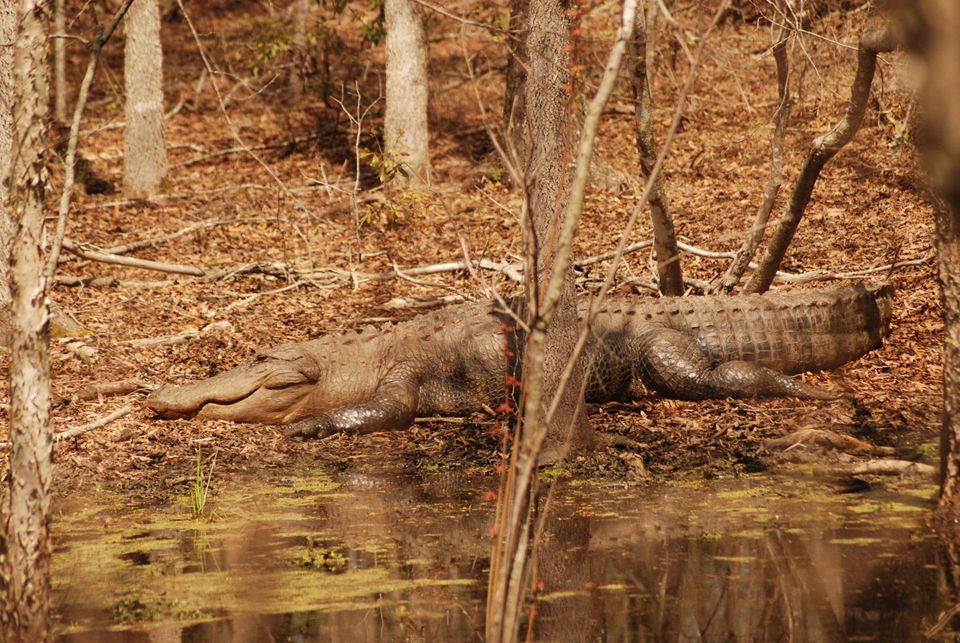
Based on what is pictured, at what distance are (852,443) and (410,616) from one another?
349 centimetres

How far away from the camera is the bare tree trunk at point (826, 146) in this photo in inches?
272

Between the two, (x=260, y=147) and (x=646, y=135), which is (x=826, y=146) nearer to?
(x=646, y=135)

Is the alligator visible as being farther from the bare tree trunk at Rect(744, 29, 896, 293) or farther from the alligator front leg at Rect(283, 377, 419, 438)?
the bare tree trunk at Rect(744, 29, 896, 293)

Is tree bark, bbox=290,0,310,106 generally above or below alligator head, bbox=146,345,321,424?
above

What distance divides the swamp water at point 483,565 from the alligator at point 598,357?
203cm

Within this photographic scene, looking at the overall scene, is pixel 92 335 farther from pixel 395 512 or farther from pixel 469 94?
pixel 469 94

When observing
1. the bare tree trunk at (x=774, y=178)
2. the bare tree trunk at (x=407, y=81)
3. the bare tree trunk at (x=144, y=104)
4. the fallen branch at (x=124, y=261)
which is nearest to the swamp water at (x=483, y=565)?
the bare tree trunk at (x=774, y=178)

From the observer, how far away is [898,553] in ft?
15.1

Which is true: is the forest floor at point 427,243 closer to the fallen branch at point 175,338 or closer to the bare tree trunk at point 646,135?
the fallen branch at point 175,338

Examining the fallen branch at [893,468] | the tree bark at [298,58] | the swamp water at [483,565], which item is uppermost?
the tree bark at [298,58]

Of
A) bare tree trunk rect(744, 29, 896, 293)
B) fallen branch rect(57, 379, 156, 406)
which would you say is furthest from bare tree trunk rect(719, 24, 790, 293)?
fallen branch rect(57, 379, 156, 406)

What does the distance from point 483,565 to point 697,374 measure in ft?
12.4

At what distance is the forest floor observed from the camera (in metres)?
7.04

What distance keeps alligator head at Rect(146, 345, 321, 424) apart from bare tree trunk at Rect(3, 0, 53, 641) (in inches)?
160
